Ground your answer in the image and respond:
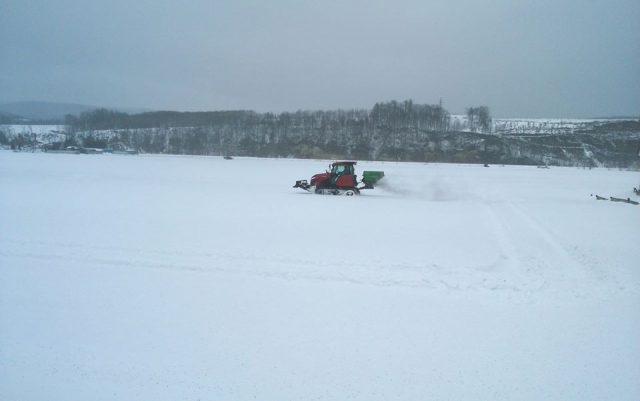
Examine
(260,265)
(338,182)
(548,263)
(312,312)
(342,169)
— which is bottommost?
(312,312)

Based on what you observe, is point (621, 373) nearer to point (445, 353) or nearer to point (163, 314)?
point (445, 353)

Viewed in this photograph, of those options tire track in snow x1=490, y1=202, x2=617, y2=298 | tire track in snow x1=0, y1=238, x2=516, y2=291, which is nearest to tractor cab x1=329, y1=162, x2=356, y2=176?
tire track in snow x1=490, y1=202, x2=617, y2=298

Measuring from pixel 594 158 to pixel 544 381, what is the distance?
90.2m

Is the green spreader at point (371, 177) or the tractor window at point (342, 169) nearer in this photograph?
the tractor window at point (342, 169)

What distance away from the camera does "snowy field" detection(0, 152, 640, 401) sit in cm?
486

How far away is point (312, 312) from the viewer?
260 inches

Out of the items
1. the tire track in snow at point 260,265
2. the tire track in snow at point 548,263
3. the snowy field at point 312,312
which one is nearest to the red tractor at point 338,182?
the tire track in snow at point 548,263

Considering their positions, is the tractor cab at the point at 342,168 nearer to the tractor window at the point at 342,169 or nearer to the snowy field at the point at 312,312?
the tractor window at the point at 342,169

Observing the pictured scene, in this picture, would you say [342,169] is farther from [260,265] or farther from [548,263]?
[260,265]

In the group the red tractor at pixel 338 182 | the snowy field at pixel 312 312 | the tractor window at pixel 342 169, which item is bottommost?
the snowy field at pixel 312 312

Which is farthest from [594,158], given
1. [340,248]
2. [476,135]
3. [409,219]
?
[340,248]

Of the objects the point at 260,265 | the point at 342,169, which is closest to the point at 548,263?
the point at 260,265

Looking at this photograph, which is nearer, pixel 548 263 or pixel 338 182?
pixel 548 263

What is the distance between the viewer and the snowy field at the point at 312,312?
4859 millimetres
